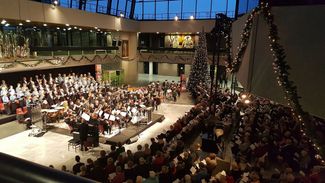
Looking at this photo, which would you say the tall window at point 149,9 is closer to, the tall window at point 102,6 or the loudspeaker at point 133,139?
the tall window at point 102,6

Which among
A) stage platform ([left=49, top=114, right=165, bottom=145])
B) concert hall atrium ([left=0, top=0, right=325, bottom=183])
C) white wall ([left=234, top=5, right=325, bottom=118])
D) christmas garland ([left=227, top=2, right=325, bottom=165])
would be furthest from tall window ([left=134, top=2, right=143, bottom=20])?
white wall ([left=234, top=5, right=325, bottom=118])

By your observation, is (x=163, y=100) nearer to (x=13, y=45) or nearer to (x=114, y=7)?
(x=13, y=45)

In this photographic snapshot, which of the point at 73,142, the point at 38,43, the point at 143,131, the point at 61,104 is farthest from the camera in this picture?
the point at 38,43

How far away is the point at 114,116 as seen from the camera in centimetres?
1402

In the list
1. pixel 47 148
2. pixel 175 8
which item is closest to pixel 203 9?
pixel 175 8

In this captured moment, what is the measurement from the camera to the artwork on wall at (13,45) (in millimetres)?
16953

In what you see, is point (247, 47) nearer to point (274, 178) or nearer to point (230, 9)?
point (274, 178)

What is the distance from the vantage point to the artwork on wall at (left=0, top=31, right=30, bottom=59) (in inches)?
667

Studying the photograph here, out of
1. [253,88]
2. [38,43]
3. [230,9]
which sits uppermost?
[230,9]

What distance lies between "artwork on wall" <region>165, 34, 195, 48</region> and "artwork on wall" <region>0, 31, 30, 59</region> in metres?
18.8

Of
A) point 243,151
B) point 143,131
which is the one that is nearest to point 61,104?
point 143,131

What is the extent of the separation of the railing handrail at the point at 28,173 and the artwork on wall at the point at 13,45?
1853 centimetres

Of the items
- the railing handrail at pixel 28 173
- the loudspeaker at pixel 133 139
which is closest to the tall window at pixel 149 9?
the loudspeaker at pixel 133 139

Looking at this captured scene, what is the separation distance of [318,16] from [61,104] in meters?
14.4
